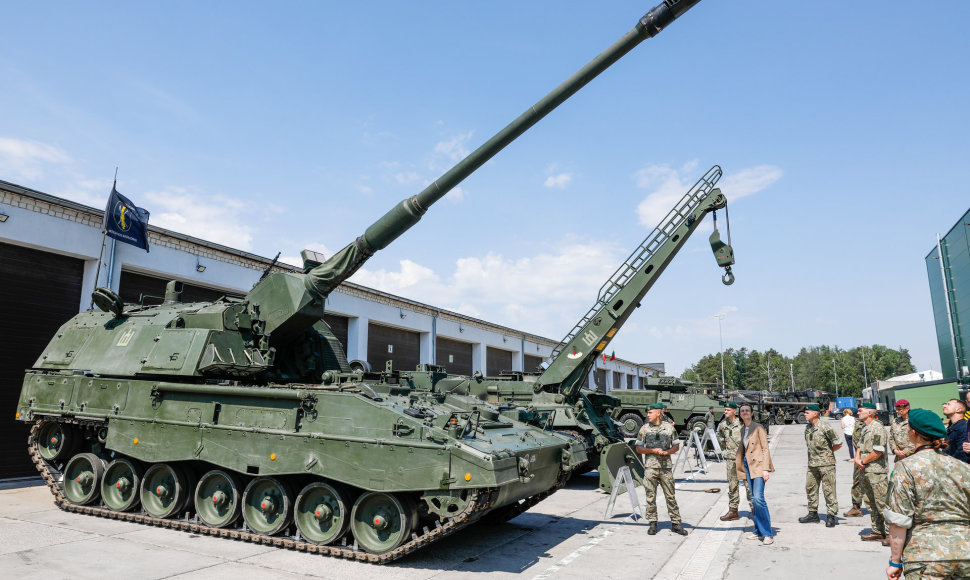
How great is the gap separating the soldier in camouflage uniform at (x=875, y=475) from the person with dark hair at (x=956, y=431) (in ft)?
2.35

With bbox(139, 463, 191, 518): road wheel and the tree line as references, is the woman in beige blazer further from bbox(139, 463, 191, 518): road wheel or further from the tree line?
the tree line

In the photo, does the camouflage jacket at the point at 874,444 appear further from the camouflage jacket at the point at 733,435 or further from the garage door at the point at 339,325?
the garage door at the point at 339,325

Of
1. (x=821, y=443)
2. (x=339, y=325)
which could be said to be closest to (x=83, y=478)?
(x=339, y=325)

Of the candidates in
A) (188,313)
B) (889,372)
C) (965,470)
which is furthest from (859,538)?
Result: (889,372)

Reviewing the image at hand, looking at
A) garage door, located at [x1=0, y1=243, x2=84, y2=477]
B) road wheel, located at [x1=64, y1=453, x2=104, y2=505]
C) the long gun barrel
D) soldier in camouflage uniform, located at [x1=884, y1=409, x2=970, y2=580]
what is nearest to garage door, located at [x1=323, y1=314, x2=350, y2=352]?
garage door, located at [x1=0, y1=243, x2=84, y2=477]

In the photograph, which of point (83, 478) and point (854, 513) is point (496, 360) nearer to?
point (854, 513)

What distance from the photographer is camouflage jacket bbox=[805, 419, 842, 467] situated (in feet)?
30.2

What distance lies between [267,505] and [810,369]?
418 feet

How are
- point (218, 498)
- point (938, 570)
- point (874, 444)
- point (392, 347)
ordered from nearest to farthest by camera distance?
Answer: point (938, 570), point (874, 444), point (218, 498), point (392, 347)

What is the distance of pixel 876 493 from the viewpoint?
8.34 meters

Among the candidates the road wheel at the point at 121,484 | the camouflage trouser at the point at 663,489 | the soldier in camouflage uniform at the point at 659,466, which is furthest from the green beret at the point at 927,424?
the road wheel at the point at 121,484

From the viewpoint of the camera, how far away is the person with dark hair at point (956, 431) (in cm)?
793

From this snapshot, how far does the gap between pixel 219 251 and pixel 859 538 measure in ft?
49.3

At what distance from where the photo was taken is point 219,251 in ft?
53.6
